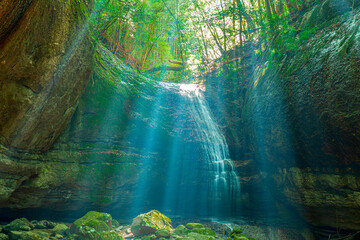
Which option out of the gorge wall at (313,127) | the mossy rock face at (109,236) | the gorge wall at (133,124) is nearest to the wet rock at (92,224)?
the mossy rock face at (109,236)

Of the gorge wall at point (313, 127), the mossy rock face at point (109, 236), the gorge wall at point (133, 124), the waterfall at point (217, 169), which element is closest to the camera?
the gorge wall at point (133, 124)

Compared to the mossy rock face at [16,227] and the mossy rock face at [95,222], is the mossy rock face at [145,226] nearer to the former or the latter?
the mossy rock face at [95,222]

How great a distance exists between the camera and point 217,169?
845cm

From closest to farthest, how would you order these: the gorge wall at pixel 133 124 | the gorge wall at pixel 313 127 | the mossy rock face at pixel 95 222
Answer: the gorge wall at pixel 133 124 < the gorge wall at pixel 313 127 < the mossy rock face at pixel 95 222

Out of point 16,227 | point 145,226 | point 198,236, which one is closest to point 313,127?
point 198,236

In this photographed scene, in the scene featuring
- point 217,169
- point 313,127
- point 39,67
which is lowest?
point 217,169

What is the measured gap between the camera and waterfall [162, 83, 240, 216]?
27.3 feet

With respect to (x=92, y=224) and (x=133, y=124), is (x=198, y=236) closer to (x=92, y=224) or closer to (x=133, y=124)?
(x=92, y=224)

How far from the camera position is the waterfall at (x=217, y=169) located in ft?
27.3

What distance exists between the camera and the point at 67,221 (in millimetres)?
6895

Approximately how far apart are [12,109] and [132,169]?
4229 mm

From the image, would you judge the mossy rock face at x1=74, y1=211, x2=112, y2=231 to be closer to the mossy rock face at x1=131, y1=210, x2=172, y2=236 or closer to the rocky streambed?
the rocky streambed

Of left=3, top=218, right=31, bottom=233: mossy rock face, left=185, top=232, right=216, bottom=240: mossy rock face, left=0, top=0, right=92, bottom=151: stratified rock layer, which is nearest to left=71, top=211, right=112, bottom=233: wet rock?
left=3, top=218, right=31, bottom=233: mossy rock face

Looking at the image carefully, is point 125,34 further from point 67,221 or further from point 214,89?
point 67,221
